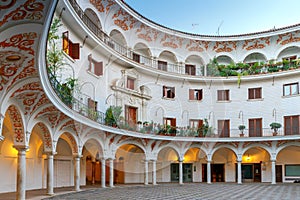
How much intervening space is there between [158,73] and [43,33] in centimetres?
2546

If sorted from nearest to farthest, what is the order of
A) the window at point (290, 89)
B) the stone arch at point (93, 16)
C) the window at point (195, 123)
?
1. the stone arch at point (93, 16)
2. the window at point (290, 89)
3. the window at point (195, 123)

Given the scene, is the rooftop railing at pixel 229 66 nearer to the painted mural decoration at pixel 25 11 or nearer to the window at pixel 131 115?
the window at pixel 131 115

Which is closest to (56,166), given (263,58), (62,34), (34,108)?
(62,34)

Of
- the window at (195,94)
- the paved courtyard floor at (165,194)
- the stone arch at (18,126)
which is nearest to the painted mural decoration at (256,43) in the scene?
the window at (195,94)

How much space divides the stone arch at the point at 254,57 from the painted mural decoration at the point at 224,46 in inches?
60.1

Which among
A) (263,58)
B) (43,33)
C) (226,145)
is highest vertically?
(263,58)

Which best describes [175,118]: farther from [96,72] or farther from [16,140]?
[16,140]

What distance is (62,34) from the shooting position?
20.9 m

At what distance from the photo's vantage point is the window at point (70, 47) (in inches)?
840

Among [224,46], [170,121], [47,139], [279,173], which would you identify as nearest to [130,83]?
[170,121]

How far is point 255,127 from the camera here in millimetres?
33719

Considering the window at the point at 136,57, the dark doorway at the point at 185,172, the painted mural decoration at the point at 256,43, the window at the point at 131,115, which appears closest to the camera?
the window at the point at 131,115

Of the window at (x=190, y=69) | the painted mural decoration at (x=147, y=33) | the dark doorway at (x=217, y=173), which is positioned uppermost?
the painted mural decoration at (x=147, y=33)

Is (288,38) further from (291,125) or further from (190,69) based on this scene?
(190,69)
